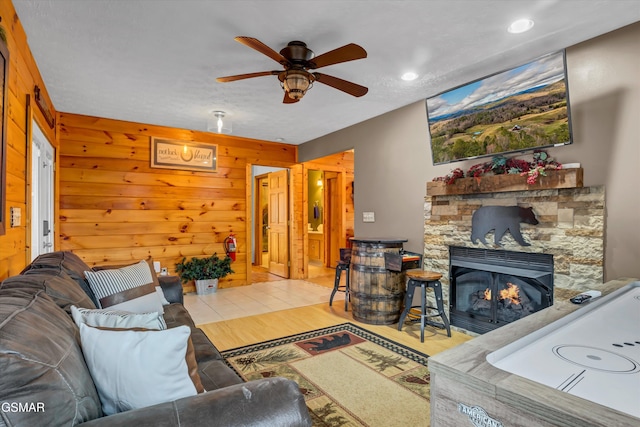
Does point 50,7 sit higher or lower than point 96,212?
higher

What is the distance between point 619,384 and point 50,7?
10.2 feet

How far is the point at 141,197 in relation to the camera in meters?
4.65

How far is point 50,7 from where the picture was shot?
2.04 meters

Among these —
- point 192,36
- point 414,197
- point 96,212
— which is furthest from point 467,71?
point 96,212

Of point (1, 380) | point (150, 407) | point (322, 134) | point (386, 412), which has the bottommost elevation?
point (386, 412)

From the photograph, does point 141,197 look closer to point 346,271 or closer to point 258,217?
point 346,271

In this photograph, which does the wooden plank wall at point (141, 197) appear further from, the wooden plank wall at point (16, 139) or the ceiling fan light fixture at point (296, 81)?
the ceiling fan light fixture at point (296, 81)

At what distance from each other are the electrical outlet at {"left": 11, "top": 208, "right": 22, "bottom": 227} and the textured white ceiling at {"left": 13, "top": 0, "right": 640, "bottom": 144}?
122 centimetres

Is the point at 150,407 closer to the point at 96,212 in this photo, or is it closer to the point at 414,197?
the point at 414,197

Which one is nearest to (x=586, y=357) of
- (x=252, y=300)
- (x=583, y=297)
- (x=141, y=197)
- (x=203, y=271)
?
(x=583, y=297)

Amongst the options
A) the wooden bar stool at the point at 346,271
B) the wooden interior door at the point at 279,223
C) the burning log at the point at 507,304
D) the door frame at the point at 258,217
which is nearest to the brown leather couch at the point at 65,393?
the burning log at the point at 507,304

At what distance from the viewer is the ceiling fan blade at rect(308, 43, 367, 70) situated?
204 centimetres

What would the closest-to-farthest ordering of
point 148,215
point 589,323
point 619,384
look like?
point 619,384 < point 589,323 < point 148,215

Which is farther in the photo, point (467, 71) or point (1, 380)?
point (467, 71)
